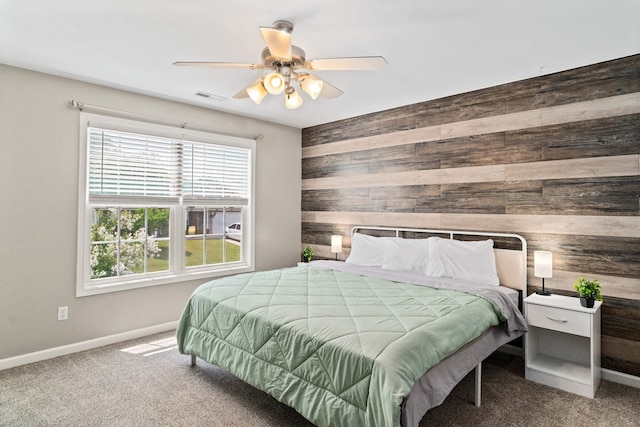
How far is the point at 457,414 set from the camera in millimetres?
2377

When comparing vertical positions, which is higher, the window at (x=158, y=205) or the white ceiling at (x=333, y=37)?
the white ceiling at (x=333, y=37)

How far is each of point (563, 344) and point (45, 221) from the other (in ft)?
15.4

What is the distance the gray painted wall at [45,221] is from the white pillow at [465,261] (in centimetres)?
302

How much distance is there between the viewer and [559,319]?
2.74 m

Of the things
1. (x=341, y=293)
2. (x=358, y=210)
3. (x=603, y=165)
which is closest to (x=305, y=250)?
(x=358, y=210)

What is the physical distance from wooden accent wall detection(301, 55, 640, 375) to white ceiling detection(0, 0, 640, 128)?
284mm

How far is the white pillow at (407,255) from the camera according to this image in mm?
3715

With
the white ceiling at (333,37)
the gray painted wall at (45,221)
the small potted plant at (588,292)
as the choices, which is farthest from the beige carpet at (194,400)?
the white ceiling at (333,37)

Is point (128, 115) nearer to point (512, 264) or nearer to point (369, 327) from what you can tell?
point (369, 327)

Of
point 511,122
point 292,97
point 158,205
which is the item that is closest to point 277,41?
point 292,97

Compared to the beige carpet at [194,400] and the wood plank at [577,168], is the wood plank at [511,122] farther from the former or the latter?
the beige carpet at [194,400]

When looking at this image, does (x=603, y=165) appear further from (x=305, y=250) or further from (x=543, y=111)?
(x=305, y=250)

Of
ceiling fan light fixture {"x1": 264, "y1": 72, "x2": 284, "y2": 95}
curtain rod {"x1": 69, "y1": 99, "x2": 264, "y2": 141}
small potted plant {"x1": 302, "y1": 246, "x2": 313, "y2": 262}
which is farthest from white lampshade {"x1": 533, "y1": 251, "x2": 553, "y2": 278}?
curtain rod {"x1": 69, "y1": 99, "x2": 264, "y2": 141}

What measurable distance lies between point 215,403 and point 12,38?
9.89ft
